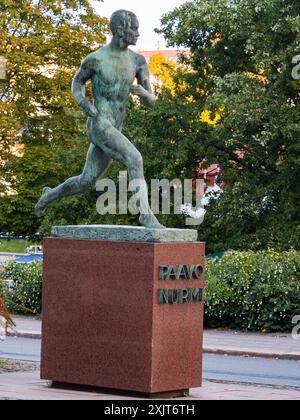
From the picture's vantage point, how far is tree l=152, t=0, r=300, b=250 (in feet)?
108

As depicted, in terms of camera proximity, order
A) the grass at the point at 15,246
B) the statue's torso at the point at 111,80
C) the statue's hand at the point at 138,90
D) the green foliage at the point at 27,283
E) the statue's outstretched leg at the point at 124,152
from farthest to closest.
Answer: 1. the grass at the point at 15,246
2. the green foliage at the point at 27,283
3. the statue's hand at the point at 138,90
4. the statue's torso at the point at 111,80
5. the statue's outstretched leg at the point at 124,152

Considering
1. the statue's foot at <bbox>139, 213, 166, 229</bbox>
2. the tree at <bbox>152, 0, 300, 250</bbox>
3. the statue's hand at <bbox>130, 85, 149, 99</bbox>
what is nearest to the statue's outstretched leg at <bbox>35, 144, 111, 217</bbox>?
the statue's hand at <bbox>130, 85, 149, 99</bbox>

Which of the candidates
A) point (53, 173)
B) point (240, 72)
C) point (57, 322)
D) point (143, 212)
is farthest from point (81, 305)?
point (53, 173)

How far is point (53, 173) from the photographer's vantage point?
165ft

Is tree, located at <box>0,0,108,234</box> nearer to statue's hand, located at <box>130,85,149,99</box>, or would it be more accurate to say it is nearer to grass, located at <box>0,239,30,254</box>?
grass, located at <box>0,239,30,254</box>

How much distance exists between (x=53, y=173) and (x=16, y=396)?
39.4 m

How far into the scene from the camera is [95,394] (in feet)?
38.4

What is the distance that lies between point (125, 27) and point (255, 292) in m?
11.4

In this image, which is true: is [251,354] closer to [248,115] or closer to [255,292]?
[255,292]

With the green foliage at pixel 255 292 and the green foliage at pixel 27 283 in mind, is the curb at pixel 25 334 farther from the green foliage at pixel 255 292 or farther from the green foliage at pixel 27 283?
the green foliage at pixel 255 292

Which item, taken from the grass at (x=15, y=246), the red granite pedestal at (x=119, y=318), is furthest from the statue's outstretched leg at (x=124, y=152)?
the grass at (x=15, y=246)

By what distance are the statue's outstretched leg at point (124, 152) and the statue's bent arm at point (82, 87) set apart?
0.56ft

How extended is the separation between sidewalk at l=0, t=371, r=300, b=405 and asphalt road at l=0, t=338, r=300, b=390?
154cm

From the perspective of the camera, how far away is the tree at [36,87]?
49812 mm
